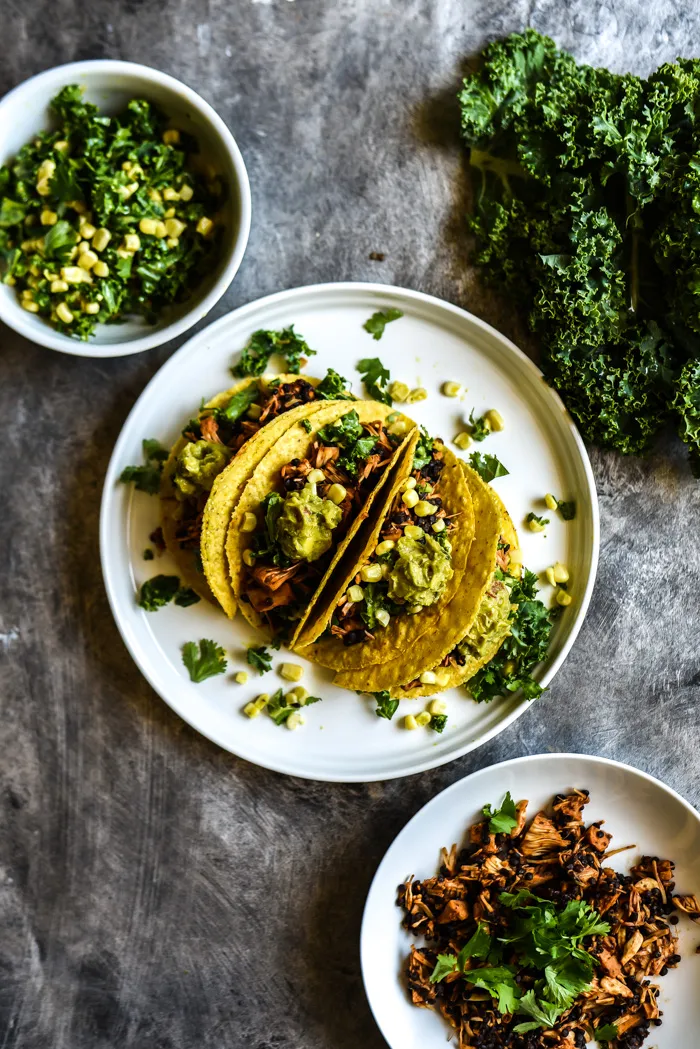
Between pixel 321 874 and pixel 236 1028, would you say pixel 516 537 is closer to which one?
pixel 321 874

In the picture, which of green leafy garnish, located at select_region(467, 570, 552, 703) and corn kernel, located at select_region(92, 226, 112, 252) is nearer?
corn kernel, located at select_region(92, 226, 112, 252)

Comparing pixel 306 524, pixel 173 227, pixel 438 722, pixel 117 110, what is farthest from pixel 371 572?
pixel 117 110

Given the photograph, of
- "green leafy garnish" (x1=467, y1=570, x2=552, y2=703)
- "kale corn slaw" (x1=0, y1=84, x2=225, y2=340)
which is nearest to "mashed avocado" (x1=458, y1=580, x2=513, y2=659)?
"green leafy garnish" (x1=467, y1=570, x2=552, y2=703)

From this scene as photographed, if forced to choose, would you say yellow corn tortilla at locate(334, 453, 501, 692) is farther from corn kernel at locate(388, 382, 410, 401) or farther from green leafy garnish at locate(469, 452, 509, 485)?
corn kernel at locate(388, 382, 410, 401)

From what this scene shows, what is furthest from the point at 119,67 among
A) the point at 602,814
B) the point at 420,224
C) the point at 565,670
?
the point at 602,814

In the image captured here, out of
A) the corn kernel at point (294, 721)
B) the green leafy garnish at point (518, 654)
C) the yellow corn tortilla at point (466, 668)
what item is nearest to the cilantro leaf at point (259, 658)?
the corn kernel at point (294, 721)

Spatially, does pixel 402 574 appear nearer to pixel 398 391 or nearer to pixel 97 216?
pixel 398 391

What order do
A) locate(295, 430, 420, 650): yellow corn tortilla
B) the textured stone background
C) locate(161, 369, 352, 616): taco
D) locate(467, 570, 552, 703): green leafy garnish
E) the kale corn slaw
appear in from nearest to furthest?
locate(295, 430, 420, 650): yellow corn tortilla < locate(161, 369, 352, 616): taco < the kale corn slaw < locate(467, 570, 552, 703): green leafy garnish < the textured stone background
